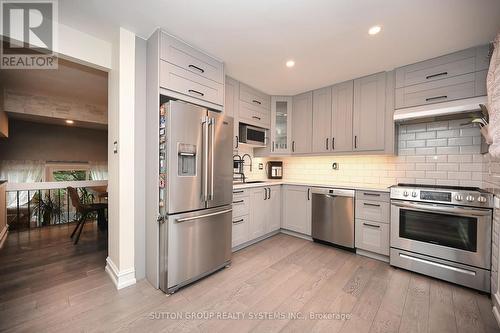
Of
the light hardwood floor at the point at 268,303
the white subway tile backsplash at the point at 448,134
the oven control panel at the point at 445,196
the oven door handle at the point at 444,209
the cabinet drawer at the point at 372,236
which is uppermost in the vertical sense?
the white subway tile backsplash at the point at 448,134

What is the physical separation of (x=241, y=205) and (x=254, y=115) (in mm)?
1503

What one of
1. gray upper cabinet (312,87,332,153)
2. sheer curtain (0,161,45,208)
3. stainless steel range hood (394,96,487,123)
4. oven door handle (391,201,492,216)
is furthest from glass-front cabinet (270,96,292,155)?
sheer curtain (0,161,45,208)

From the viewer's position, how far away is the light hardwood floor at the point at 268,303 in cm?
145

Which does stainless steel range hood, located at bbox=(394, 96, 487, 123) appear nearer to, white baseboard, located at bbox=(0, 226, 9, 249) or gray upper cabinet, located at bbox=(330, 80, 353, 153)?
gray upper cabinet, located at bbox=(330, 80, 353, 153)

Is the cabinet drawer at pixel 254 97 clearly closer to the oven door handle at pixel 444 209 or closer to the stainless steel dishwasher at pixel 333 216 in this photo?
the stainless steel dishwasher at pixel 333 216

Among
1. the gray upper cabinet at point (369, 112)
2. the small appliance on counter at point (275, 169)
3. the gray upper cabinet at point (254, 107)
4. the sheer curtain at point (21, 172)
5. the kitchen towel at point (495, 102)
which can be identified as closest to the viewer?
the kitchen towel at point (495, 102)

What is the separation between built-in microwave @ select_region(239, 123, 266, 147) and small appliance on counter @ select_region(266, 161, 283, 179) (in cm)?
62

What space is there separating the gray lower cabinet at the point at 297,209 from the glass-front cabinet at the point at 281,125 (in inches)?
28.5

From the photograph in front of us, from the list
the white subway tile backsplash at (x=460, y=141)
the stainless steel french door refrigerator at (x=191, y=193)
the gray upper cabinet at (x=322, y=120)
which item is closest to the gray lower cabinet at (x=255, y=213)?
the stainless steel french door refrigerator at (x=191, y=193)

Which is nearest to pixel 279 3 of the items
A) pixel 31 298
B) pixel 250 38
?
pixel 250 38

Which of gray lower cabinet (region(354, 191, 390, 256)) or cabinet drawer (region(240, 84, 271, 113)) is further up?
cabinet drawer (region(240, 84, 271, 113))

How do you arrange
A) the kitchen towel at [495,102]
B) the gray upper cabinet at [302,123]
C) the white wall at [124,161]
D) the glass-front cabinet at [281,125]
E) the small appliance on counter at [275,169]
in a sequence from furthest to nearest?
the small appliance on counter at [275,169] → the glass-front cabinet at [281,125] → the gray upper cabinet at [302,123] → the white wall at [124,161] → the kitchen towel at [495,102]

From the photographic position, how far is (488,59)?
2014 millimetres

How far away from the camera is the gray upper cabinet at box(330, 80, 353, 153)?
2941 millimetres
